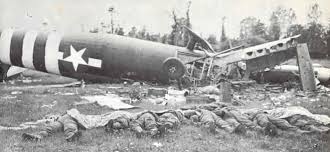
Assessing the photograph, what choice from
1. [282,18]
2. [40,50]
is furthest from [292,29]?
[40,50]

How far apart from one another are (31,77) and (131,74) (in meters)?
5.78

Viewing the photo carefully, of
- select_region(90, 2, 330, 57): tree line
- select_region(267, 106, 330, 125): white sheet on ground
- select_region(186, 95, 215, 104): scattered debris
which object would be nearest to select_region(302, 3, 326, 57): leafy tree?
select_region(90, 2, 330, 57): tree line

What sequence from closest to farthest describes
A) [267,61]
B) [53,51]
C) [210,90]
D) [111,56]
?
[210,90] → [267,61] → [111,56] → [53,51]

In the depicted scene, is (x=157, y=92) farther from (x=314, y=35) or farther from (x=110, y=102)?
(x=314, y=35)

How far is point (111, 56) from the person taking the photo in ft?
44.5

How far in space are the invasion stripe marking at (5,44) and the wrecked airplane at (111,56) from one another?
11.3 inches

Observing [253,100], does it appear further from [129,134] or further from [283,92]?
[129,134]

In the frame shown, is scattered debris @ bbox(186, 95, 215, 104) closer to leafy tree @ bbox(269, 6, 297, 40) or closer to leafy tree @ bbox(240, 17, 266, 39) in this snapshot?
leafy tree @ bbox(269, 6, 297, 40)

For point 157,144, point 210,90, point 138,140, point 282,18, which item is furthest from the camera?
point 282,18

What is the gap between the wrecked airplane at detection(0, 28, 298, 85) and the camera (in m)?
13.4

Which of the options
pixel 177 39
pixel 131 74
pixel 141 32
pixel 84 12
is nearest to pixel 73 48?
pixel 131 74

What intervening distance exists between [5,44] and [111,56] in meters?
4.26

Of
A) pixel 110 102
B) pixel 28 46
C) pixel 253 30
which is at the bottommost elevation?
pixel 110 102

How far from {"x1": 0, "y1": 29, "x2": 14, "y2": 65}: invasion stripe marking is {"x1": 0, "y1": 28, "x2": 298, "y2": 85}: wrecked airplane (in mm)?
287
